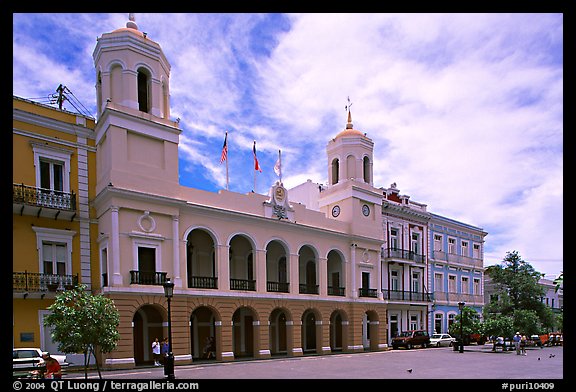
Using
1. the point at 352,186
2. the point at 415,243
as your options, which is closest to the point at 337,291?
the point at 352,186

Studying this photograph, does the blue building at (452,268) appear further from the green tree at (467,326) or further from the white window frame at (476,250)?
the green tree at (467,326)

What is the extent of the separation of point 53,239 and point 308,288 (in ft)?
48.1

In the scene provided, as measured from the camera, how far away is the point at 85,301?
45.0 ft

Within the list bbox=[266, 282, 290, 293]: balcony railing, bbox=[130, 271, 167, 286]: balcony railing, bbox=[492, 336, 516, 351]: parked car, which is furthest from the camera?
bbox=[492, 336, 516, 351]: parked car

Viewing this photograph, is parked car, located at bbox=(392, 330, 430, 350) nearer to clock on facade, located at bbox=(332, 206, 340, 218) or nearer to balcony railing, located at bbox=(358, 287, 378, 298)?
balcony railing, located at bbox=(358, 287, 378, 298)

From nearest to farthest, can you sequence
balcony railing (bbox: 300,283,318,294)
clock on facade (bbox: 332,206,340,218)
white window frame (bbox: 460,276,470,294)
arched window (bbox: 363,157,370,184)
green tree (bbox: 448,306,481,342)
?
balcony railing (bbox: 300,283,318,294) < green tree (bbox: 448,306,481,342) < clock on facade (bbox: 332,206,340,218) < arched window (bbox: 363,157,370,184) < white window frame (bbox: 460,276,470,294)

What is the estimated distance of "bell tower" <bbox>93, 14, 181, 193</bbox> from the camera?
20828 millimetres

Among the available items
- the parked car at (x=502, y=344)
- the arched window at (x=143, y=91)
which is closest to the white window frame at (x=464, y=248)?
the parked car at (x=502, y=344)

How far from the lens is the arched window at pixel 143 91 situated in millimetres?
22906

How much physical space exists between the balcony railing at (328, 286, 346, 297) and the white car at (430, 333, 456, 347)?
33.6ft

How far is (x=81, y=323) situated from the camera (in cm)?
1346

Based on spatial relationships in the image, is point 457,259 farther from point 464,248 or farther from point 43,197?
point 43,197


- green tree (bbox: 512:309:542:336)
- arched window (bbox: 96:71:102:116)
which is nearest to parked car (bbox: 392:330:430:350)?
green tree (bbox: 512:309:542:336)

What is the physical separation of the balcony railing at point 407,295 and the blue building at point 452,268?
117 centimetres
